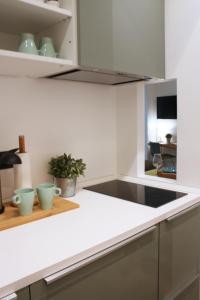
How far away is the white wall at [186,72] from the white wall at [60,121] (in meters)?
0.54

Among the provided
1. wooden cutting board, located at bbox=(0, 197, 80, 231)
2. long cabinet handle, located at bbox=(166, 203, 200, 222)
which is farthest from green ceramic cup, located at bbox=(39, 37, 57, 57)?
long cabinet handle, located at bbox=(166, 203, 200, 222)

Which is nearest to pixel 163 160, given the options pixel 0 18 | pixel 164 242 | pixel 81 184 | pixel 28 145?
pixel 81 184

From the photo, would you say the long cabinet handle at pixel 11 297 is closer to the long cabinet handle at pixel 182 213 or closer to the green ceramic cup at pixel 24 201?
the green ceramic cup at pixel 24 201

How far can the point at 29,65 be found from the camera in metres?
1.19

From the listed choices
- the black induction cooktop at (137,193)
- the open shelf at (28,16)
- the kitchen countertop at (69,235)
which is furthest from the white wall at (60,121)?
the kitchen countertop at (69,235)

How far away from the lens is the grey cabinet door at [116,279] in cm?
85

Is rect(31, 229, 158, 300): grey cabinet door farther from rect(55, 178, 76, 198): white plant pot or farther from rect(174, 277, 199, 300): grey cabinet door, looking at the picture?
rect(55, 178, 76, 198): white plant pot

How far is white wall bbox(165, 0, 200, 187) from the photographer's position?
1.52 meters

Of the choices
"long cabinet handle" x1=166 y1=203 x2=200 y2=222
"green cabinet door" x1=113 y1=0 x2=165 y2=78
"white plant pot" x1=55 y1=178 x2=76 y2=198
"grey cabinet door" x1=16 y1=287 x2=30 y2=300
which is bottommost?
"grey cabinet door" x1=16 y1=287 x2=30 y2=300

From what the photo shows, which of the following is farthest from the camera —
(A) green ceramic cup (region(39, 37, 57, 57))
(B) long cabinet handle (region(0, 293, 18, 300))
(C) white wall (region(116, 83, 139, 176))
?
(C) white wall (region(116, 83, 139, 176))

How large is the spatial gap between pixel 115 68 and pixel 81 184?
0.80m

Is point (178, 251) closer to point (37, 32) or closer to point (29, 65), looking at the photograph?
point (29, 65)

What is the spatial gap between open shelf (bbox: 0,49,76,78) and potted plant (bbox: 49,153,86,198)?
49cm

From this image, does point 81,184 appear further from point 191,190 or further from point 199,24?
point 199,24
